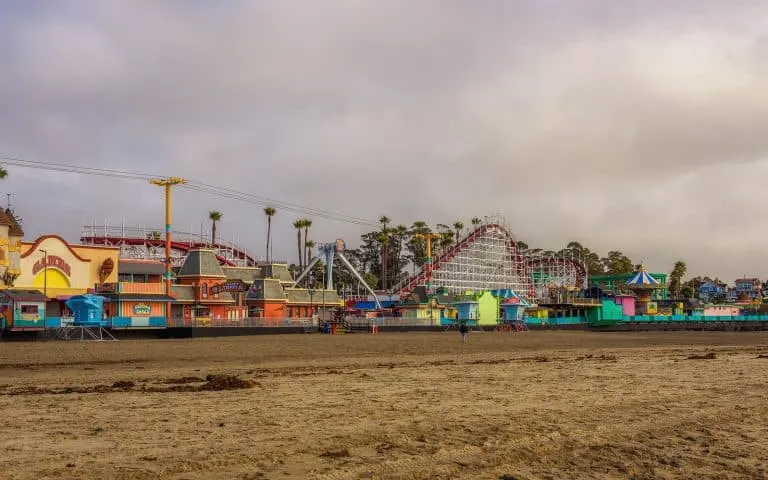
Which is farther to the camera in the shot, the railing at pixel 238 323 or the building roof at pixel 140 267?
the building roof at pixel 140 267

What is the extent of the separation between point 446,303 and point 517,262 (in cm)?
3613

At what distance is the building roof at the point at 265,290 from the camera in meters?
84.8

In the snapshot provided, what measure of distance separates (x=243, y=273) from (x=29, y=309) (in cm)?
3349

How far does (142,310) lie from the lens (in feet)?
235

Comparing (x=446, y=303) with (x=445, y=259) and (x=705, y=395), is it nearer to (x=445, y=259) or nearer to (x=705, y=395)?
(x=445, y=259)

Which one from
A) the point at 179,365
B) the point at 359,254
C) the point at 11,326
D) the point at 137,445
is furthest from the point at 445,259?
the point at 137,445

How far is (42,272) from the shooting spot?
73438mm

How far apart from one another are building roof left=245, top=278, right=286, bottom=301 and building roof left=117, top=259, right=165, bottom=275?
10333mm

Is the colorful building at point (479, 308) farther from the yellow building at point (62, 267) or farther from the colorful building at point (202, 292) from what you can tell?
the yellow building at point (62, 267)

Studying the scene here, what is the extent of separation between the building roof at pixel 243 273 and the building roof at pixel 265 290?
4543 millimetres

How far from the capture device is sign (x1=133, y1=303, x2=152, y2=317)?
71.2 metres

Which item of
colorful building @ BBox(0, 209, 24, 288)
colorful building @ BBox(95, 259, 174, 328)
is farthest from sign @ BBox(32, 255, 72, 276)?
colorful building @ BBox(95, 259, 174, 328)

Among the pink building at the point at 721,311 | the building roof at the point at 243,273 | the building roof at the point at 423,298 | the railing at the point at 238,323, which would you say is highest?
the building roof at the point at 243,273

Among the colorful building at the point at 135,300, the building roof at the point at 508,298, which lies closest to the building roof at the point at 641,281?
the building roof at the point at 508,298
